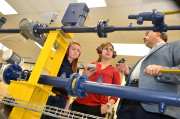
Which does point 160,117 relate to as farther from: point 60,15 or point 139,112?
point 60,15

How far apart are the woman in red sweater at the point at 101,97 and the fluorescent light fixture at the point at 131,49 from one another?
2.24 meters

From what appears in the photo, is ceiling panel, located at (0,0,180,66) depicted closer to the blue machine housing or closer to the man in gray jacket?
the blue machine housing

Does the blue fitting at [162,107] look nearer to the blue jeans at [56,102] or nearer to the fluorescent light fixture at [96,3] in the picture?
the blue jeans at [56,102]

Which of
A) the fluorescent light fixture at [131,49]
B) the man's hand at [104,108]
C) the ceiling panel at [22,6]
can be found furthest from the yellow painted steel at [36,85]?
the fluorescent light fixture at [131,49]

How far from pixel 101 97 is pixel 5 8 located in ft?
10.6

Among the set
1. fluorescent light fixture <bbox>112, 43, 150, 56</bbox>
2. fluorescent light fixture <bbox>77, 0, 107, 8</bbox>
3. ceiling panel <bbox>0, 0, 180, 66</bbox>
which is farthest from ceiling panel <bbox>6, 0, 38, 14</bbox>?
fluorescent light fixture <bbox>112, 43, 150, 56</bbox>

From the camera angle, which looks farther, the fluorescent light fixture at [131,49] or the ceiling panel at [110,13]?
the fluorescent light fixture at [131,49]

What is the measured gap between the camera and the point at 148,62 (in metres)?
1.05

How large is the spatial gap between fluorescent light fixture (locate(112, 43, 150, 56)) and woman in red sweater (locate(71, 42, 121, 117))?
7.35 feet

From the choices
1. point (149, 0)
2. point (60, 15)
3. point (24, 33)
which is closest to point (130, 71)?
point (24, 33)

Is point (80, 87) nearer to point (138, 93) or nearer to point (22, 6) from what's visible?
point (138, 93)

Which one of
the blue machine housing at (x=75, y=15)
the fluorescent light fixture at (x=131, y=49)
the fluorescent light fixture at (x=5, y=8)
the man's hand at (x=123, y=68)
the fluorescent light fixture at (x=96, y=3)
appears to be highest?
the fluorescent light fixture at (x=131, y=49)

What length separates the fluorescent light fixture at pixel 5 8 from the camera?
3.28 m

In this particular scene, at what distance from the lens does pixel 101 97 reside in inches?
58.7
